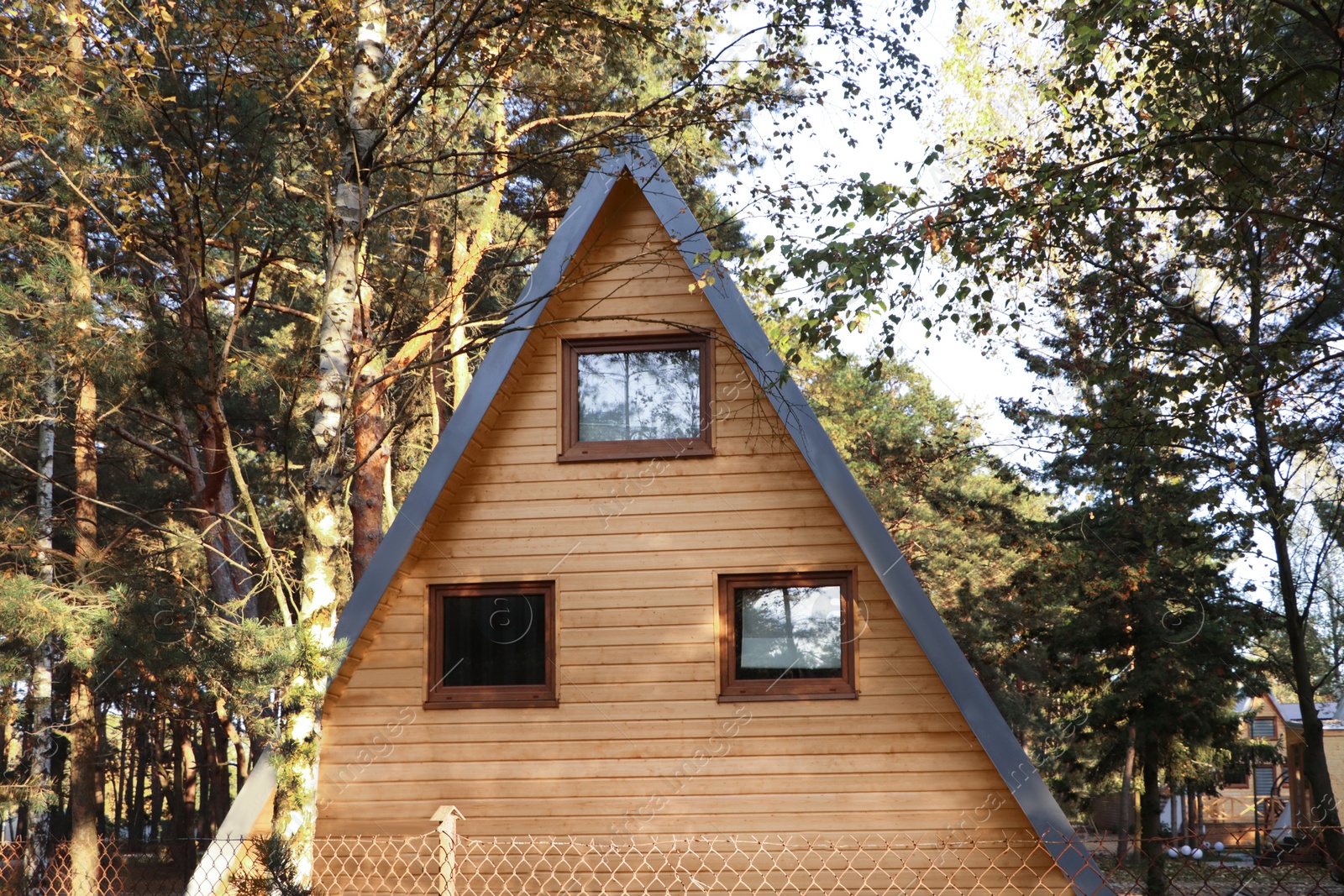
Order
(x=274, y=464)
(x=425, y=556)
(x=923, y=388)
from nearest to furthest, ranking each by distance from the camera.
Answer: (x=425, y=556), (x=274, y=464), (x=923, y=388)

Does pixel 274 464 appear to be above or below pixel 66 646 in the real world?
above

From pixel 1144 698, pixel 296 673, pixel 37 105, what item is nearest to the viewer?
pixel 296 673

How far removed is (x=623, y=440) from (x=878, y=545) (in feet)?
7.54

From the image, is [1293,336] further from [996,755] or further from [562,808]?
[562,808]

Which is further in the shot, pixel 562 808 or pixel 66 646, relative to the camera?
pixel 66 646

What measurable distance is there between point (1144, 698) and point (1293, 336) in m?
9.07

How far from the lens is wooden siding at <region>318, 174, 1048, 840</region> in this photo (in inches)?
299

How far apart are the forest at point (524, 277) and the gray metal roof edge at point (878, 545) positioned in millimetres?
420

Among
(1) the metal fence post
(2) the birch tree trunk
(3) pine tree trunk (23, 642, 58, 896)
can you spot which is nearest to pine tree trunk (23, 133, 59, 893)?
(3) pine tree trunk (23, 642, 58, 896)

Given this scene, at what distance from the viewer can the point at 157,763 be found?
30.0 m

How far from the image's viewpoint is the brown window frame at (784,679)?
7.79 meters

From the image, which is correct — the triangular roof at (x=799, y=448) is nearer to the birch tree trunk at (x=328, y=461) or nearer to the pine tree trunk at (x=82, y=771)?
the birch tree trunk at (x=328, y=461)

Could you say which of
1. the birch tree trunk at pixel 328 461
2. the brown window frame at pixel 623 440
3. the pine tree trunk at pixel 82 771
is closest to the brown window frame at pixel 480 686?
the brown window frame at pixel 623 440

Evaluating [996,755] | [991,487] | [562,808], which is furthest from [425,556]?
[991,487]
